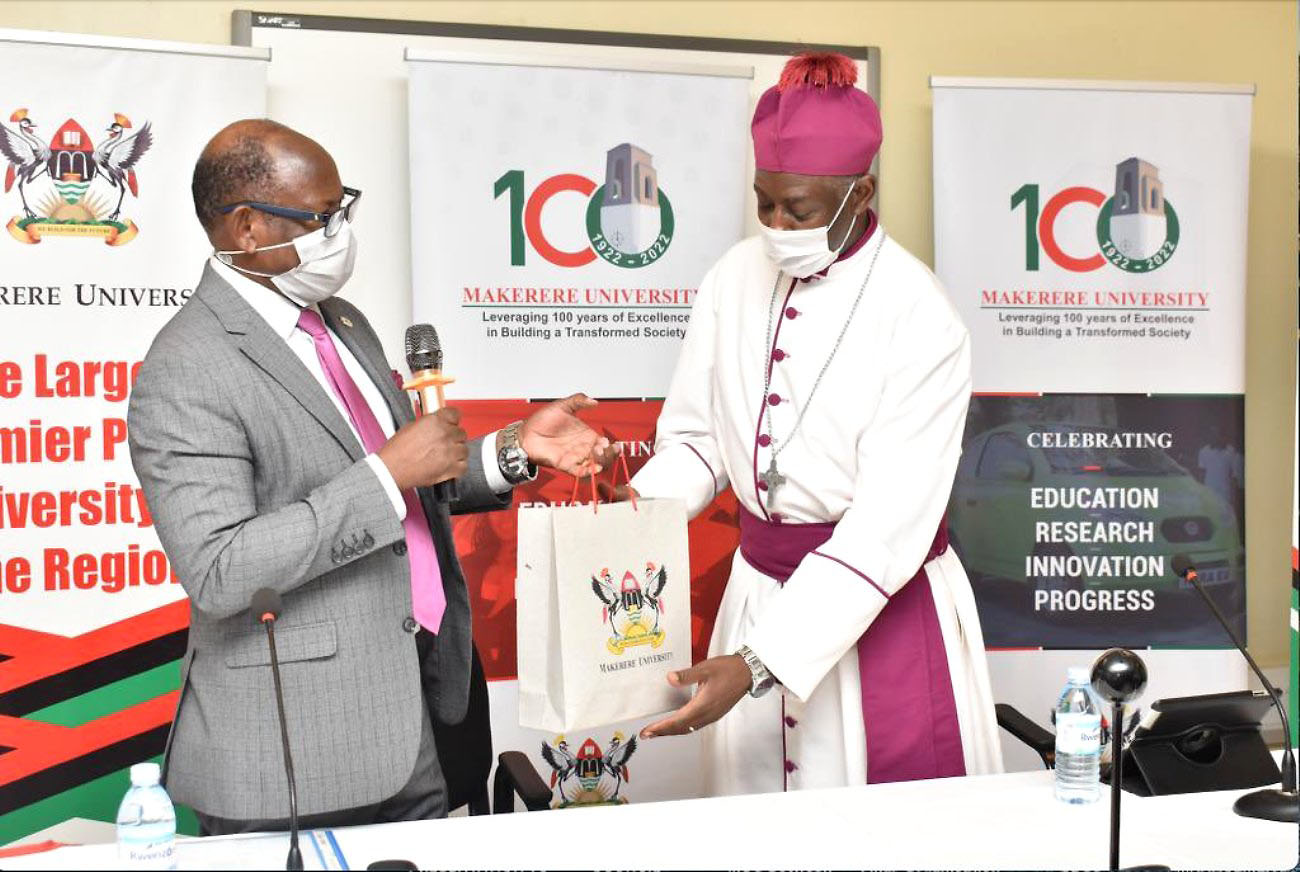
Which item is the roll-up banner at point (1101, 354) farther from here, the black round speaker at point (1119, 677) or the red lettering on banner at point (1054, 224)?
the black round speaker at point (1119, 677)

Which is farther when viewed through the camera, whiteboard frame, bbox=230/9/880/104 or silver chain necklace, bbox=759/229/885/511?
whiteboard frame, bbox=230/9/880/104

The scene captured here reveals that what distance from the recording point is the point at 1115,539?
4.06m

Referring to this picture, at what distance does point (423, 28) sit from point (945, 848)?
2735 millimetres

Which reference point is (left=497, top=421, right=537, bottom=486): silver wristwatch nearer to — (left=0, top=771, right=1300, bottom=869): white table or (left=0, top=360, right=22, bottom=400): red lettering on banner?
(left=0, top=771, right=1300, bottom=869): white table

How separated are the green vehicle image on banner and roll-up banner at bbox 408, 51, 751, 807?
845mm

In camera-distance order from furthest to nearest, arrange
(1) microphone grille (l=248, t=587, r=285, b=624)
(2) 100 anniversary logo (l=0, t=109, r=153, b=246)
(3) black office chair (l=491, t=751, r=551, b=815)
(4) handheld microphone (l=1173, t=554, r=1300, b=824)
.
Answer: (2) 100 anniversary logo (l=0, t=109, r=153, b=246), (3) black office chair (l=491, t=751, r=551, b=815), (4) handheld microphone (l=1173, t=554, r=1300, b=824), (1) microphone grille (l=248, t=587, r=285, b=624)

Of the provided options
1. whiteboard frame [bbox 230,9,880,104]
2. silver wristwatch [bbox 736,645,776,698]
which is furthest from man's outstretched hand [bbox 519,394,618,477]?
whiteboard frame [bbox 230,9,880,104]

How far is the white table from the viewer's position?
183cm

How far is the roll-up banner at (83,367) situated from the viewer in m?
3.27

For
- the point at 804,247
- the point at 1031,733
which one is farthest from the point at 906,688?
the point at 804,247

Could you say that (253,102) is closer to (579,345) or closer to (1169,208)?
(579,345)

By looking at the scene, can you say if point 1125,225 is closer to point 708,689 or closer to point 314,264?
point 708,689

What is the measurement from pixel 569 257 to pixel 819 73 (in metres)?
1.37

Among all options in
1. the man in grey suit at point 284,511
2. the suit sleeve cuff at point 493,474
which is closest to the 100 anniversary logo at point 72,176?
the man in grey suit at point 284,511
